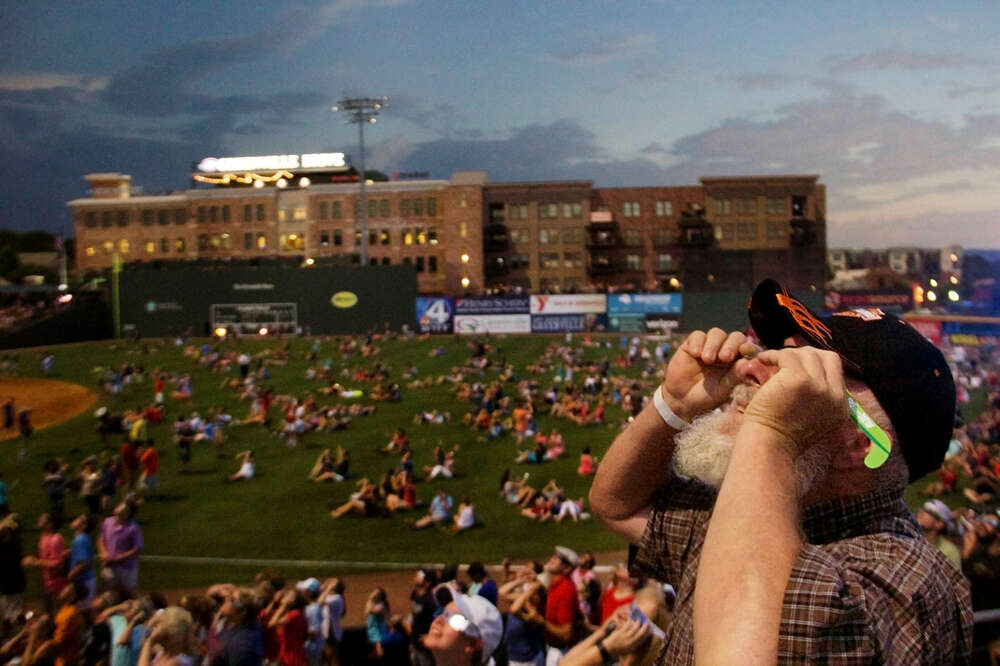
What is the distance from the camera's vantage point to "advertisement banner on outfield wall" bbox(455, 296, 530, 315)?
4822 cm

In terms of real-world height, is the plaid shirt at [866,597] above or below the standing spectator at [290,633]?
above

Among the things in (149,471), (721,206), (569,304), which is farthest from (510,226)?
(149,471)

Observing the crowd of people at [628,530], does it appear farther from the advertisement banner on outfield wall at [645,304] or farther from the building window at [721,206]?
the building window at [721,206]

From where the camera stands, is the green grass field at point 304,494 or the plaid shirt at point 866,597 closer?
the plaid shirt at point 866,597

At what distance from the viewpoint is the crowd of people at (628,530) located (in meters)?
1.31

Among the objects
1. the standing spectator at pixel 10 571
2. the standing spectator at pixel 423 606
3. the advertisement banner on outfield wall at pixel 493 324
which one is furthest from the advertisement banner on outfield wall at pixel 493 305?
the standing spectator at pixel 423 606

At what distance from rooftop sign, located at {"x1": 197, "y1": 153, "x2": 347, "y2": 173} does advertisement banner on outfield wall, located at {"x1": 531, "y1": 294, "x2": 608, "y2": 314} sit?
108 feet

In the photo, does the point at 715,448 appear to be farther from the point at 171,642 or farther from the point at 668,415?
the point at 171,642

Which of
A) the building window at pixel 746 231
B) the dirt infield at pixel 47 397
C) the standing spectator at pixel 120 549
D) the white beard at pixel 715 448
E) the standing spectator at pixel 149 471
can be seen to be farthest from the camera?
the building window at pixel 746 231

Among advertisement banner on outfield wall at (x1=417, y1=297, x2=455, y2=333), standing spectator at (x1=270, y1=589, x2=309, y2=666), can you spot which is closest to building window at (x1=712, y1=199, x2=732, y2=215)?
advertisement banner on outfield wall at (x1=417, y1=297, x2=455, y2=333)

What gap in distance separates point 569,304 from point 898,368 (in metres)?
→ 47.3

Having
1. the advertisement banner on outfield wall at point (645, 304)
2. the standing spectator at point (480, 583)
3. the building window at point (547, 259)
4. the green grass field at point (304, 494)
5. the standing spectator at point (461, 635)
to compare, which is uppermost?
the building window at point (547, 259)

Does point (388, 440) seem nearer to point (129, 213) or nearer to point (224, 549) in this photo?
point (224, 549)

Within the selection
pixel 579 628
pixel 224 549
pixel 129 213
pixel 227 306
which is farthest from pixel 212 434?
pixel 129 213
